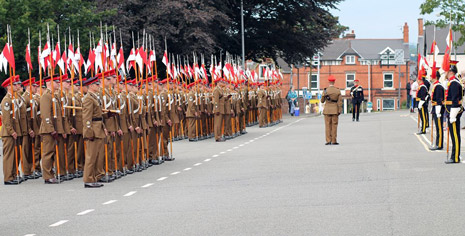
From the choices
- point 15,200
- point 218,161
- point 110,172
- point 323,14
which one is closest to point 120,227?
point 15,200

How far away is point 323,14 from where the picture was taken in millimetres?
55062

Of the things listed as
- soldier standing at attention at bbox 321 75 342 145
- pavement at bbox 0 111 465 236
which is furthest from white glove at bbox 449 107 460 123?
soldier standing at attention at bbox 321 75 342 145

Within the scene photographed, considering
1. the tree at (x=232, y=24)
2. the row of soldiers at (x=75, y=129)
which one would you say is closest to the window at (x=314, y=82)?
the tree at (x=232, y=24)

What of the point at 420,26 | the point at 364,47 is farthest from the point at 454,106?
the point at 420,26

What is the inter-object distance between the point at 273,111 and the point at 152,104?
924 inches

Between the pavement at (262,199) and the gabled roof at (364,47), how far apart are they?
92991 millimetres

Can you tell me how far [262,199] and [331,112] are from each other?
13.3 meters

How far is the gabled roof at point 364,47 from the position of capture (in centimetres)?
11425

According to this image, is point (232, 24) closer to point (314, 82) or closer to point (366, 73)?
point (314, 82)

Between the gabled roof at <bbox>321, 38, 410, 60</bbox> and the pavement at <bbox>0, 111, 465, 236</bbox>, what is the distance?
305 feet

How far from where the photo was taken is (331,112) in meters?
26.1

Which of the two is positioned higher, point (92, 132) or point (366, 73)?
point (366, 73)

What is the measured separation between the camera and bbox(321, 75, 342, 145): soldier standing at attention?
25.8 m

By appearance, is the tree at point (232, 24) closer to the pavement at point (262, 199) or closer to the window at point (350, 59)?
the pavement at point (262, 199)
